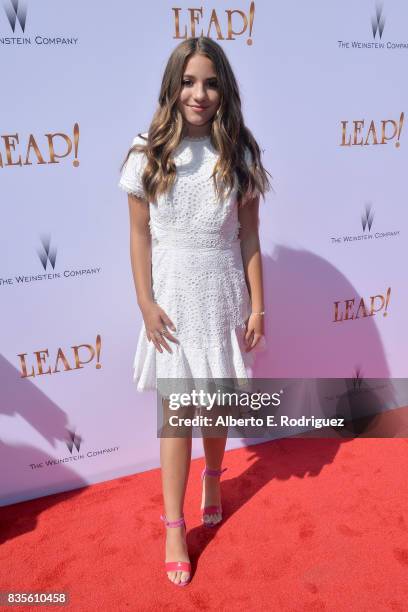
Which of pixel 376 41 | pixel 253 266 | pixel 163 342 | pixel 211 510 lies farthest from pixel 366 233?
pixel 211 510

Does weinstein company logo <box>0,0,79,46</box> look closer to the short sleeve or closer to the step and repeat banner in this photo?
the step and repeat banner

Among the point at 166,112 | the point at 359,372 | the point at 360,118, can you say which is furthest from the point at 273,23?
the point at 359,372

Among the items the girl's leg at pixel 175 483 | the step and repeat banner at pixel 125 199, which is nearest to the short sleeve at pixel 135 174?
the step and repeat banner at pixel 125 199

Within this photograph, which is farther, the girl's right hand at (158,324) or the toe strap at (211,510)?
the toe strap at (211,510)

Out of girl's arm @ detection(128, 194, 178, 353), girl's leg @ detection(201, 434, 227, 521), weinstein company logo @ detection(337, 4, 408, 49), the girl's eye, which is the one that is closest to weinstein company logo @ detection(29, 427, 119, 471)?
girl's leg @ detection(201, 434, 227, 521)

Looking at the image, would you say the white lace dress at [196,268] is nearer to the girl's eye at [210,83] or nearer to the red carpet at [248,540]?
the girl's eye at [210,83]

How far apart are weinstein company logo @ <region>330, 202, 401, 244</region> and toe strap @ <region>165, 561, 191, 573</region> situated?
139 cm

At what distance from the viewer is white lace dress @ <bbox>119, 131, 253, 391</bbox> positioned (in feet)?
4.89

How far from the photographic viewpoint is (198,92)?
1.39 metres

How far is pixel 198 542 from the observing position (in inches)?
72.7

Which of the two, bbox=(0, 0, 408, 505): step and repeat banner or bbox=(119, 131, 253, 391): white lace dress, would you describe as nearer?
bbox=(119, 131, 253, 391): white lace dress

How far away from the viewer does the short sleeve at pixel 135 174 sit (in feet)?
4.87

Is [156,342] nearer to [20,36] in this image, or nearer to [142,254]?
[142,254]
